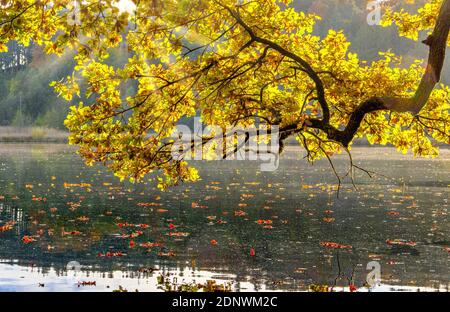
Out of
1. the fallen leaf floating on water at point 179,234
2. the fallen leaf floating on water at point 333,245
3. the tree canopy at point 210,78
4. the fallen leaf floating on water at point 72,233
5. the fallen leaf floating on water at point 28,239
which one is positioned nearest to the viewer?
the tree canopy at point 210,78

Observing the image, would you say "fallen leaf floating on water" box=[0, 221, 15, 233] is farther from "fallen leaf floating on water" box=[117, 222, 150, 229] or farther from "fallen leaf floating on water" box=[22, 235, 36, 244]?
"fallen leaf floating on water" box=[117, 222, 150, 229]

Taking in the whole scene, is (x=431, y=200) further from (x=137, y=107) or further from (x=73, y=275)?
(x=137, y=107)

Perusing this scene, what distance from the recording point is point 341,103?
49.6 feet

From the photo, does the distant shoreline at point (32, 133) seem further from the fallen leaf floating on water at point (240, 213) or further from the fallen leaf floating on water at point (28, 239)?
the fallen leaf floating on water at point (28, 239)

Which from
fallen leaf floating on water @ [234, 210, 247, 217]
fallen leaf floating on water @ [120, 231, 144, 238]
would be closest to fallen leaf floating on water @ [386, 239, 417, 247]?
fallen leaf floating on water @ [234, 210, 247, 217]

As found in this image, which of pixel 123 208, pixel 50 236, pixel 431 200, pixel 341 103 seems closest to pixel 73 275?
pixel 50 236

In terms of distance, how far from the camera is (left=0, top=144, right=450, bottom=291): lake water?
67.9 ft

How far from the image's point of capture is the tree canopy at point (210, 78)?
40.1 feet

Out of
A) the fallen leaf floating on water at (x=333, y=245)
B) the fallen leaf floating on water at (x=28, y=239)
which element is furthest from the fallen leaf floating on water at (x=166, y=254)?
the fallen leaf floating on water at (x=333, y=245)

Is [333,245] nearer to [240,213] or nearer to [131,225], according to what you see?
[131,225]

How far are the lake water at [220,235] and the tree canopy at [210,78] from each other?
4.40 m

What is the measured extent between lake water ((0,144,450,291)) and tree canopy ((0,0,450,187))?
4399 mm

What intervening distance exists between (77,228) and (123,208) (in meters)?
7.78

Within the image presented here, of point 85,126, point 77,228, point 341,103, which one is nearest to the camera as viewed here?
point 85,126
